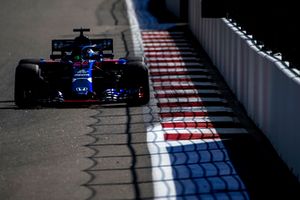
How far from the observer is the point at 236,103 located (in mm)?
15586

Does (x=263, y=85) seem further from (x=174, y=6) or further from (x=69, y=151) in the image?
(x=174, y=6)

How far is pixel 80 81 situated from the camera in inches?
A: 609

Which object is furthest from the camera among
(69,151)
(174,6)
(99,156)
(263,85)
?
(174,6)

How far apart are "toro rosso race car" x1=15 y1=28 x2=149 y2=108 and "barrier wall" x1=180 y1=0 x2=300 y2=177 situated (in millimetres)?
1677

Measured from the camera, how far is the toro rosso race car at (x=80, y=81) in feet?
50.5

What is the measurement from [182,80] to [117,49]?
562cm

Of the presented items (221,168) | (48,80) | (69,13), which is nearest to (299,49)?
(221,168)

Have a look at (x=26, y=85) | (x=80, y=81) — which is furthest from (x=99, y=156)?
(x=26, y=85)

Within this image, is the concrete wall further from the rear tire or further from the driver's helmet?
the rear tire

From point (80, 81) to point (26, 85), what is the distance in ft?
2.91

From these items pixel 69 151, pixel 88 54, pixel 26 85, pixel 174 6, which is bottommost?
pixel 69 151

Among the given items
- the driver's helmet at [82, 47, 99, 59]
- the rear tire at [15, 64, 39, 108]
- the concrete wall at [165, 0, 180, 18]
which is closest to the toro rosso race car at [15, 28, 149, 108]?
the rear tire at [15, 64, 39, 108]

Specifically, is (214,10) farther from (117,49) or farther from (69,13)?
(69,13)

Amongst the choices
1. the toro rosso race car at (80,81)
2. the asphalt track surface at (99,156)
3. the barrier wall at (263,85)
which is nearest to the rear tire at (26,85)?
the toro rosso race car at (80,81)
